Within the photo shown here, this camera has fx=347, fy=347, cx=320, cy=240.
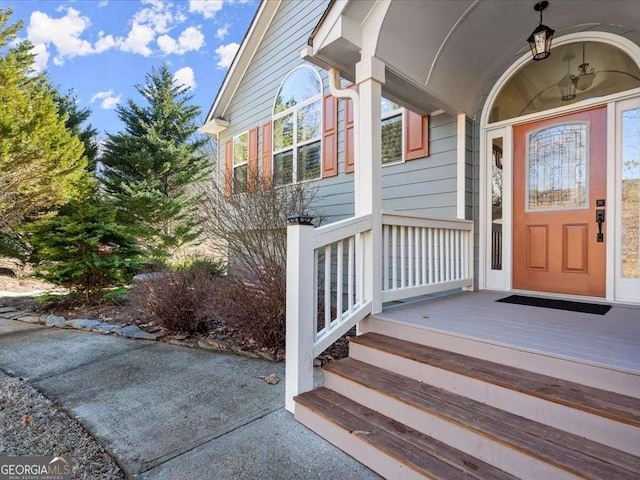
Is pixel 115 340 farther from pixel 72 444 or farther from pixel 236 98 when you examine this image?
pixel 236 98

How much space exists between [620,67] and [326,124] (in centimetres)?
372

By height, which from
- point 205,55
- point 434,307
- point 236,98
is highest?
point 205,55

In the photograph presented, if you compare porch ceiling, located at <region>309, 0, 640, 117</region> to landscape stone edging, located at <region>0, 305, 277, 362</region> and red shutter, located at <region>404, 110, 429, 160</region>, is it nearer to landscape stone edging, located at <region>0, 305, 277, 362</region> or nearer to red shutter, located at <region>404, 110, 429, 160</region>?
red shutter, located at <region>404, 110, 429, 160</region>

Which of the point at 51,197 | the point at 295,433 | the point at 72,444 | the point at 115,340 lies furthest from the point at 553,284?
the point at 51,197

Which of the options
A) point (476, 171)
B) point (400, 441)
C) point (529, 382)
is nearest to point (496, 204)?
point (476, 171)

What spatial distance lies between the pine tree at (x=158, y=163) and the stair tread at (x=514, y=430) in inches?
312

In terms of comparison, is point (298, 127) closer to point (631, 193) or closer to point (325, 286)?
point (325, 286)

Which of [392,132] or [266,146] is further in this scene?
[266,146]

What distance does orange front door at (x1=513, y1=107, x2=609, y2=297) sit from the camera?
3.35m

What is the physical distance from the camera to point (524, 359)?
198 centimetres

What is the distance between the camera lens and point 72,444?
2.01 metres

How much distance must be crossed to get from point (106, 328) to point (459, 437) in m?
4.45

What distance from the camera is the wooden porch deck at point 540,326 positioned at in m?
1.90

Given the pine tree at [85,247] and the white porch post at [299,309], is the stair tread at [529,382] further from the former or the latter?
the pine tree at [85,247]
